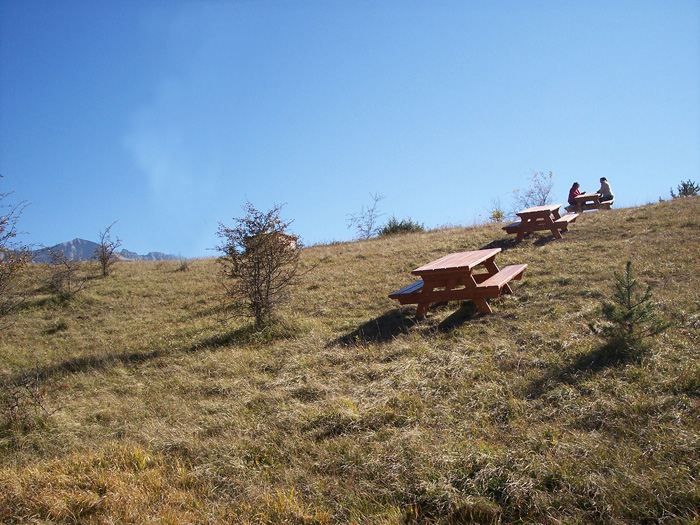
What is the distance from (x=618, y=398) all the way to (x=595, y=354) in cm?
85

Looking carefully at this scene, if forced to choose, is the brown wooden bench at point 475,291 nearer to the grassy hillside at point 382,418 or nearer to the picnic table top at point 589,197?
the grassy hillside at point 382,418

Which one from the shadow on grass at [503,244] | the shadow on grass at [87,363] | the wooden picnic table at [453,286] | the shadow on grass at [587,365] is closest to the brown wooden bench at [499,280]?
the wooden picnic table at [453,286]

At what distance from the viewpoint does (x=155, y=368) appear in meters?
6.46

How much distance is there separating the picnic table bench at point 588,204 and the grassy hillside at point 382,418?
679 cm

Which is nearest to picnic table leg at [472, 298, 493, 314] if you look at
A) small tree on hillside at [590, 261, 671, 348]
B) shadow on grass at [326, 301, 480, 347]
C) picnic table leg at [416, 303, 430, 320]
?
shadow on grass at [326, 301, 480, 347]

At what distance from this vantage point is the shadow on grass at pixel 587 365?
12.8 ft

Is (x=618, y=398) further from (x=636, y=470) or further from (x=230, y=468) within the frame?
(x=230, y=468)

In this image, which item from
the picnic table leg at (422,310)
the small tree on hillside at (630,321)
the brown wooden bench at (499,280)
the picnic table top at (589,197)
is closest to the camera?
the small tree on hillside at (630,321)

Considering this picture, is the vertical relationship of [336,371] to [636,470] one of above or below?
above

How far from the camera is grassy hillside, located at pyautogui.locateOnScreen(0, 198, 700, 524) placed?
Answer: 2828mm

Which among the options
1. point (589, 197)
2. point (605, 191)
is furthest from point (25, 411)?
point (605, 191)

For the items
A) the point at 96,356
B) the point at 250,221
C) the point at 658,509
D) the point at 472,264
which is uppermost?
the point at 250,221

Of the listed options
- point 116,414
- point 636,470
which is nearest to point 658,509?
point 636,470

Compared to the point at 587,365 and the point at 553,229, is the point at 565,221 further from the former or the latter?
the point at 587,365
